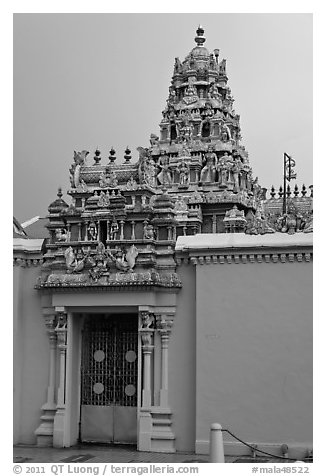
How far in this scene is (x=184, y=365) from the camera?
45.4 feet

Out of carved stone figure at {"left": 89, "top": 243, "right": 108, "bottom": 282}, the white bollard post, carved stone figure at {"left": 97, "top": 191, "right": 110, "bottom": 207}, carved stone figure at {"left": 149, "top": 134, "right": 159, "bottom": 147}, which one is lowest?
the white bollard post

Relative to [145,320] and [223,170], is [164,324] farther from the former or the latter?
[223,170]

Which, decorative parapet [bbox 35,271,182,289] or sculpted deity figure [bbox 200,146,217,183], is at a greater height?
sculpted deity figure [bbox 200,146,217,183]

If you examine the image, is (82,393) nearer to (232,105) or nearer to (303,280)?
(303,280)

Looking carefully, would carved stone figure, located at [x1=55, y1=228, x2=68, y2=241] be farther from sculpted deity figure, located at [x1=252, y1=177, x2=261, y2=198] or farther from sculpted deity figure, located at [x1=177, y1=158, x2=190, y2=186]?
sculpted deity figure, located at [x1=252, y1=177, x2=261, y2=198]

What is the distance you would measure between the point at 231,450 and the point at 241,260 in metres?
3.31

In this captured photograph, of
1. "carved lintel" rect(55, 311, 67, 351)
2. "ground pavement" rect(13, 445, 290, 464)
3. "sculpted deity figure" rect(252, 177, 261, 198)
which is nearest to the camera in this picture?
"ground pavement" rect(13, 445, 290, 464)

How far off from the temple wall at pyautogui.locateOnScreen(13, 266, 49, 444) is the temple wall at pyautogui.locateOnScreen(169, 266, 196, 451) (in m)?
2.53

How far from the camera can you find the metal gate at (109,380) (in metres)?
14.4

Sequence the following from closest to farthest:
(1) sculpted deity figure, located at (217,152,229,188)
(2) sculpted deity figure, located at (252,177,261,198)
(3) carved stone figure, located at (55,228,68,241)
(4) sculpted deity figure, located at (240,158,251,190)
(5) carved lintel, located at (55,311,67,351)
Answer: (5) carved lintel, located at (55,311,67,351)
(3) carved stone figure, located at (55,228,68,241)
(1) sculpted deity figure, located at (217,152,229,188)
(4) sculpted deity figure, located at (240,158,251,190)
(2) sculpted deity figure, located at (252,177,261,198)

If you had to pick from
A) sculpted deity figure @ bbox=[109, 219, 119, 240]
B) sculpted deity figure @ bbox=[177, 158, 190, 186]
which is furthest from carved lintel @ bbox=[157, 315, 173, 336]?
sculpted deity figure @ bbox=[177, 158, 190, 186]

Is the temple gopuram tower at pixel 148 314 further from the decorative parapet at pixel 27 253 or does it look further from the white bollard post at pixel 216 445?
the white bollard post at pixel 216 445

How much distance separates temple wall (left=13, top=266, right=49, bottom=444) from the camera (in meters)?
14.5

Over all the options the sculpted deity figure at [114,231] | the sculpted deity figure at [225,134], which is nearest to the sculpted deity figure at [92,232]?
the sculpted deity figure at [114,231]
